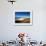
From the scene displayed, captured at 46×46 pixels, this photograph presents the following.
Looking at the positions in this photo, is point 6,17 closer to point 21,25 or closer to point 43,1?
point 21,25

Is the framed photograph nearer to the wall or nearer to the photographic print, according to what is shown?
the photographic print

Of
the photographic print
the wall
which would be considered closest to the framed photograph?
the photographic print

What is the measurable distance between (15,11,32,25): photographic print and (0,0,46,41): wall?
0.44 ft

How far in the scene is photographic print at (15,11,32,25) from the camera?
4.52 metres

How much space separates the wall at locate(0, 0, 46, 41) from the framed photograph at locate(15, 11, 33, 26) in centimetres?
13

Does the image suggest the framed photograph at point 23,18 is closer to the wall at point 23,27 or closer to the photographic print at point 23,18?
the photographic print at point 23,18

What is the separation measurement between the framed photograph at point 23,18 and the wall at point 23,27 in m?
0.13

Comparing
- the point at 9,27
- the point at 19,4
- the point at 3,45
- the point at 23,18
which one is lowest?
the point at 3,45

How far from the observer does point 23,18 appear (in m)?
4.55

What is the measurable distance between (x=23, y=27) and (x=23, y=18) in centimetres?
30

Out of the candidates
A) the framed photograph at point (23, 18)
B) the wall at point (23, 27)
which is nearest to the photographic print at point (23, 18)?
the framed photograph at point (23, 18)

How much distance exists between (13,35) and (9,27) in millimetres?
301

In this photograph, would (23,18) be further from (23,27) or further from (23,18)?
(23,27)

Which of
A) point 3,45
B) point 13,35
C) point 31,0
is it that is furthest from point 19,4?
point 3,45
